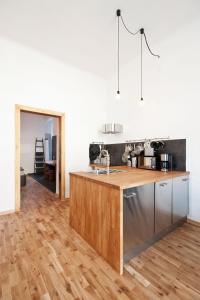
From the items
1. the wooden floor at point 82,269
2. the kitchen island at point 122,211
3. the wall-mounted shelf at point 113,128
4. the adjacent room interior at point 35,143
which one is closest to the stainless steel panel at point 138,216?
the kitchen island at point 122,211

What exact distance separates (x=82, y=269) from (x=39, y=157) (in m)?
6.46

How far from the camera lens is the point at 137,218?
153cm

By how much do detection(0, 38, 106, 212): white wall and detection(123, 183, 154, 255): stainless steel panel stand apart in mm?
2251

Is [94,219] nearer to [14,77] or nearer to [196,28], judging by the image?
[14,77]

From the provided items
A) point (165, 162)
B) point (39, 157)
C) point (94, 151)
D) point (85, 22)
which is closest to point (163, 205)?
point (165, 162)

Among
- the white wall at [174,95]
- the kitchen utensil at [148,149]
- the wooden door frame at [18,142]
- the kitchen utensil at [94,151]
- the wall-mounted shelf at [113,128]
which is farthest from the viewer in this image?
the kitchen utensil at [94,151]

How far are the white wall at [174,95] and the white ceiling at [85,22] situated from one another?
0.82ft

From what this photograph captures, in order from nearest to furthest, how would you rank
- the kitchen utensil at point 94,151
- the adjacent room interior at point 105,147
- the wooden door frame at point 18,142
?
1. the adjacent room interior at point 105,147
2. the wooden door frame at point 18,142
3. the kitchen utensil at point 94,151

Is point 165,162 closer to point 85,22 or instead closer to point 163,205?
point 163,205

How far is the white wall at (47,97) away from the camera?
271 cm

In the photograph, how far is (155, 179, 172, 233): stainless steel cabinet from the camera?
5.86 ft

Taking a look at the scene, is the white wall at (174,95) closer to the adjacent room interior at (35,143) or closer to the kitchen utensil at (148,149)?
the kitchen utensil at (148,149)

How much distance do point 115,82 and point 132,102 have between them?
0.88 meters

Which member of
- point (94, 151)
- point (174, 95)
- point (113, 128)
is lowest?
point (94, 151)
